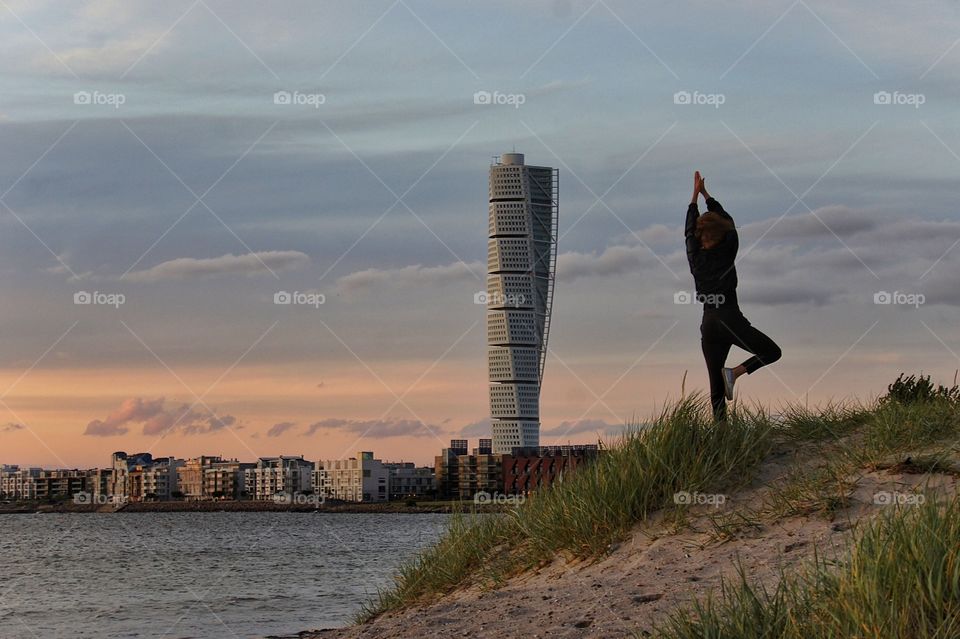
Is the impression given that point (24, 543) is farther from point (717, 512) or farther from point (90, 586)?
point (717, 512)

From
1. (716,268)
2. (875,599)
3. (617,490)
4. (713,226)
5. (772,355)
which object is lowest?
(875,599)

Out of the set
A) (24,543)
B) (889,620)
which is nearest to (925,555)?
(889,620)

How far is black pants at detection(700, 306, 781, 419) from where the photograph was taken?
1341 cm

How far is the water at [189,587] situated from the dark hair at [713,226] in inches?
263

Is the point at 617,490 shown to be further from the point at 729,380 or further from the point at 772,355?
the point at 772,355

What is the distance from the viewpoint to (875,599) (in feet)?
24.1

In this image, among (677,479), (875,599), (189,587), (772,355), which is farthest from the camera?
(189,587)

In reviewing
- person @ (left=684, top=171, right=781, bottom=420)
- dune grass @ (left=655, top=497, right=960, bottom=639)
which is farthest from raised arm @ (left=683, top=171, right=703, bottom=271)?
dune grass @ (left=655, top=497, right=960, bottom=639)

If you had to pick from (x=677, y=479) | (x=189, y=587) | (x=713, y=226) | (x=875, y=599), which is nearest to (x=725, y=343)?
(x=713, y=226)

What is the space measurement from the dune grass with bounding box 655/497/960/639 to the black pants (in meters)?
5.10

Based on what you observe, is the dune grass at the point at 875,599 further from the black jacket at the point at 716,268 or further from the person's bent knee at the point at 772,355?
the black jacket at the point at 716,268

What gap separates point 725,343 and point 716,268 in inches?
36.1

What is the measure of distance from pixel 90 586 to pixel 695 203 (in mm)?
44823

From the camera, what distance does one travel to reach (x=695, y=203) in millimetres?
13945
